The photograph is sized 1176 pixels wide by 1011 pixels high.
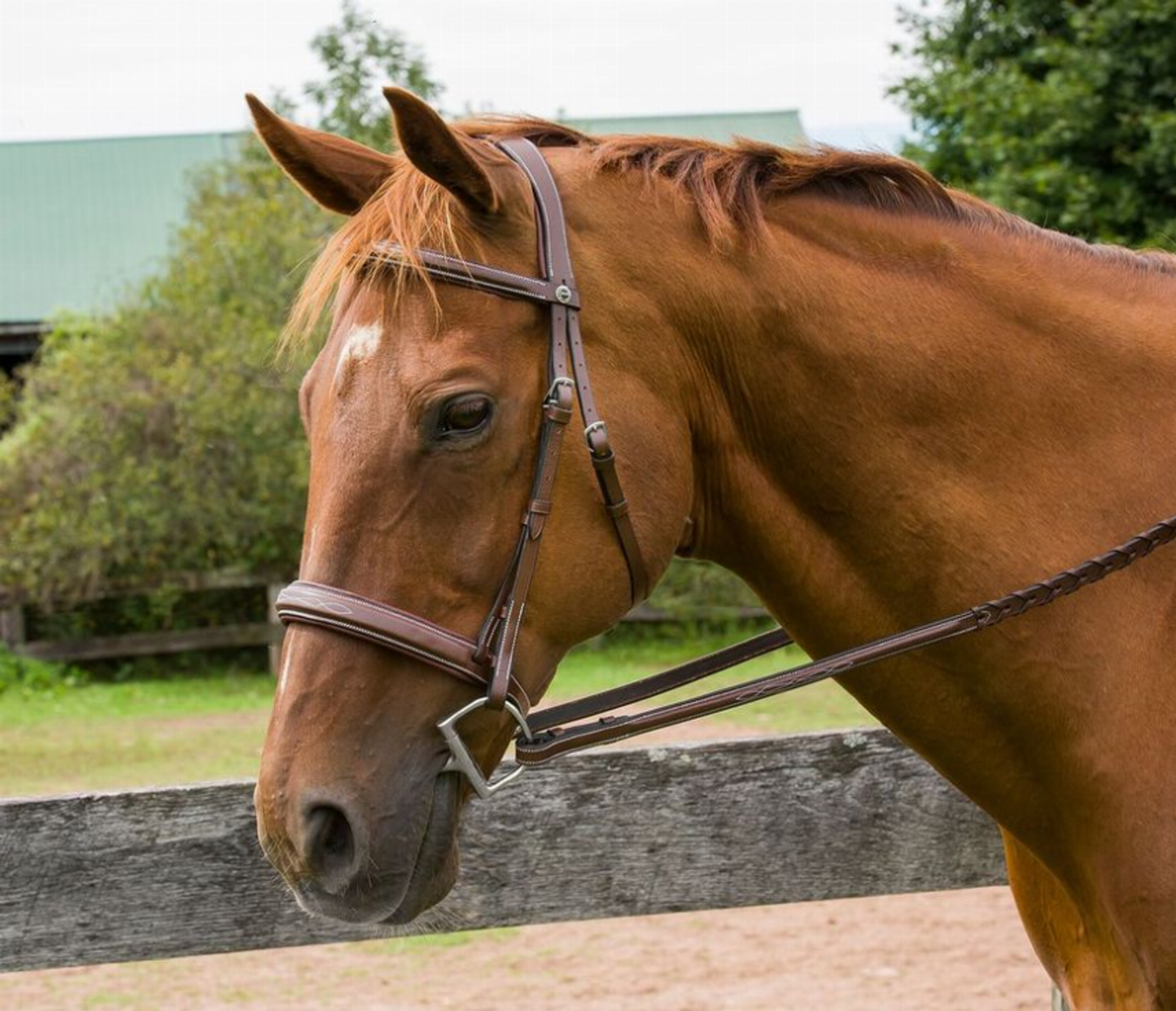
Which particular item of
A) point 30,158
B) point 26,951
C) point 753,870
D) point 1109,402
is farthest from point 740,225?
point 30,158

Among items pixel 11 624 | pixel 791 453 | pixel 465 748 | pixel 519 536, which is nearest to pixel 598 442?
pixel 519 536

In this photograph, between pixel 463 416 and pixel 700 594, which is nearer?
pixel 463 416

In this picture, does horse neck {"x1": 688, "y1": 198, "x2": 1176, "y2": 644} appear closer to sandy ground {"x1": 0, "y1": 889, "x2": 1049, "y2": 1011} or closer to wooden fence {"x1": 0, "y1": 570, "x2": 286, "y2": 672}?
sandy ground {"x1": 0, "y1": 889, "x2": 1049, "y2": 1011}

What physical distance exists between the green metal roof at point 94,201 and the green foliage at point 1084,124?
1393 centimetres

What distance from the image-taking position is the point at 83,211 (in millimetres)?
31188

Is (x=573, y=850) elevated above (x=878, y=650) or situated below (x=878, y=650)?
below

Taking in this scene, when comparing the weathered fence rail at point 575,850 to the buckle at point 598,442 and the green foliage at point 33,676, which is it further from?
the green foliage at point 33,676

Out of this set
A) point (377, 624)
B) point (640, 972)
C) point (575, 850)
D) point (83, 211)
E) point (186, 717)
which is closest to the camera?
point (377, 624)

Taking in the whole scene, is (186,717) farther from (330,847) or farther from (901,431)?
(901,431)

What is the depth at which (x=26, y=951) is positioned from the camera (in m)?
3.10

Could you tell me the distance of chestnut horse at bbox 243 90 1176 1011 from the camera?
212 cm

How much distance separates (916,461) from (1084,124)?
41.2ft

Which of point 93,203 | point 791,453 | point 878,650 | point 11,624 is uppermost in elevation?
point 791,453

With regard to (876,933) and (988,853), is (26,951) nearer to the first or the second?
(988,853)
